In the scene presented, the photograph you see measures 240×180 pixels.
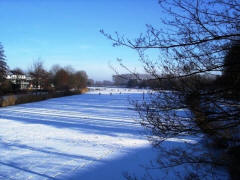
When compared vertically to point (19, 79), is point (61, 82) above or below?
below

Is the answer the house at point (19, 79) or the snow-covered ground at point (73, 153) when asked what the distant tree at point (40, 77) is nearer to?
the house at point (19, 79)

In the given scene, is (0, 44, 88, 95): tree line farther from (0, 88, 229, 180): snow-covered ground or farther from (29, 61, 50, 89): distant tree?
(0, 88, 229, 180): snow-covered ground

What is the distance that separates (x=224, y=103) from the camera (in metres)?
1.96

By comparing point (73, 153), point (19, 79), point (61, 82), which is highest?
point (19, 79)

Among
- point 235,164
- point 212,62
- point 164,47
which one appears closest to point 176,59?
point 164,47

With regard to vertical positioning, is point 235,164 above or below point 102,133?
above

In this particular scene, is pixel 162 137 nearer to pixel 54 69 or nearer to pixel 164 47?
pixel 164 47

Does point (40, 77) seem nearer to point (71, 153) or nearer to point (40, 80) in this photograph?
point (40, 80)

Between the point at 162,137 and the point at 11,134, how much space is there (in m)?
8.51

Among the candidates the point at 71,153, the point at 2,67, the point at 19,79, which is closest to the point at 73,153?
the point at 71,153

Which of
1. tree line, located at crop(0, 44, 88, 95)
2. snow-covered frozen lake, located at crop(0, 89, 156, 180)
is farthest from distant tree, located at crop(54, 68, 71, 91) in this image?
snow-covered frozen lake, located at crop(0, 89, 156, 180)

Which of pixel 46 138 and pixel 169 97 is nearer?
pixel 169 97

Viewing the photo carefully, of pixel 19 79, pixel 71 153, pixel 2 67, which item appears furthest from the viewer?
pixel 19 79

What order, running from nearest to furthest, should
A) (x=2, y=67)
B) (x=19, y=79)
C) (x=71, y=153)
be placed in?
(x=71, y=153)
(x=2, y=67)
(x=19, y=79)
